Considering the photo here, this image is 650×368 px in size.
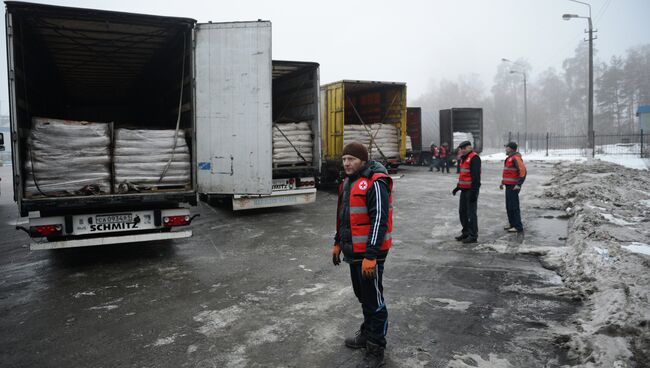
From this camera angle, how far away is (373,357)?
10.8ft

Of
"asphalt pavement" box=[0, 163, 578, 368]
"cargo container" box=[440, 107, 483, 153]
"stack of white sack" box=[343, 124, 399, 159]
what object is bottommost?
"asphalt pavement" box=[0, 163, 578, 368]

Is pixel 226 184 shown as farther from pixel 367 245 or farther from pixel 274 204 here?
pixel 367 245

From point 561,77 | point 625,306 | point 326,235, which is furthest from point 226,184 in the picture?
point 561,77

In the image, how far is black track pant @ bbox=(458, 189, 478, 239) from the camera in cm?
716

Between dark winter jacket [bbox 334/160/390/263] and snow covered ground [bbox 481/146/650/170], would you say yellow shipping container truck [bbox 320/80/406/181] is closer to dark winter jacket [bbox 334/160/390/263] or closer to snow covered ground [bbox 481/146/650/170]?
dark winter jacket [bbox 334/160/390/263]

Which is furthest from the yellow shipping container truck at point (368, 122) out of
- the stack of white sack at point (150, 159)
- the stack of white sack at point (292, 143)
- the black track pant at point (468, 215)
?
the stack of white sack at point (150, 159)

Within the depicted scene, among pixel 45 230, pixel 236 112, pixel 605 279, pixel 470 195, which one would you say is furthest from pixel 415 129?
pixel 45 230

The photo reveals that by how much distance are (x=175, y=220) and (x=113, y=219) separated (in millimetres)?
797

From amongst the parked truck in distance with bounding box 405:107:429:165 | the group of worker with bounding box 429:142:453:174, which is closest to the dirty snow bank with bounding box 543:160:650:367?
the group of worker with bounding box 429:142:453:174

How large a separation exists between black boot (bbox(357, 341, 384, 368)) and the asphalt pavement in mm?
87

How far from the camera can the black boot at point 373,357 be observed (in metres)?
3.26

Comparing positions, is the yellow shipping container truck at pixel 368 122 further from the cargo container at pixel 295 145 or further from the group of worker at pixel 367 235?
the group of worker at pixel 367 235

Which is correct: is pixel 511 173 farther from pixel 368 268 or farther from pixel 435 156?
pixel 435 156

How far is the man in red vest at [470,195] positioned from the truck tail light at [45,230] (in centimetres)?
583
